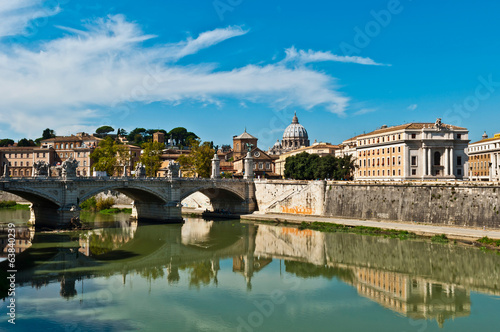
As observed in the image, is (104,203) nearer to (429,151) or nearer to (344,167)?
(344,167)

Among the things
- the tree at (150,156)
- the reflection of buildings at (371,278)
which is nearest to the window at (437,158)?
the reflection of buildings at (371,278)

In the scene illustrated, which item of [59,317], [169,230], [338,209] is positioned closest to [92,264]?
[59,317]

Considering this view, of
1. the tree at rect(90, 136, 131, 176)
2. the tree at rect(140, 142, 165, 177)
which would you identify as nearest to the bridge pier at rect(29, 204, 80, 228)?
the tree at rect(90, 136, 131, 176)

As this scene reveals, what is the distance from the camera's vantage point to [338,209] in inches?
1650

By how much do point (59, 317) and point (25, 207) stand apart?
1766 inches

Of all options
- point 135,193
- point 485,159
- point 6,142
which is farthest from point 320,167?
point 6,142

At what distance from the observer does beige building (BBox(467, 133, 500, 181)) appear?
199ft

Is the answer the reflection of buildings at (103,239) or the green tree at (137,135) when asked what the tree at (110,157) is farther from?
the green tree at (137,135)

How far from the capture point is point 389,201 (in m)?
38.2

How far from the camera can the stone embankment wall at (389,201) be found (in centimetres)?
3266

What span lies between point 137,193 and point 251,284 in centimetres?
2465

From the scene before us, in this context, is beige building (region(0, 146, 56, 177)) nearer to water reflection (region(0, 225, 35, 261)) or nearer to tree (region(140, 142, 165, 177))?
tree (region(140, 142, 165, 177))

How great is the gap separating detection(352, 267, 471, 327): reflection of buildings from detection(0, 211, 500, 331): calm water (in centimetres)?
5

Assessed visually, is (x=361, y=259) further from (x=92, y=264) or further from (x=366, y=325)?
(x=92, y=264)
